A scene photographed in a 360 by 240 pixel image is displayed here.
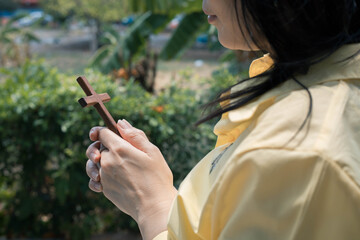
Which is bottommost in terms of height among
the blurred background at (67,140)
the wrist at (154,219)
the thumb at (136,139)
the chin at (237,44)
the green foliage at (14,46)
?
the green foliage at (14,46)

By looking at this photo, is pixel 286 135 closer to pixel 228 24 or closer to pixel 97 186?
pixel 228 24

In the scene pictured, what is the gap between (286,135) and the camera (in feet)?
2.22

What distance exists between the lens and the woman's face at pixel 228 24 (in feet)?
2.73

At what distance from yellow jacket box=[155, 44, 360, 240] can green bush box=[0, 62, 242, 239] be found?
7.53ft

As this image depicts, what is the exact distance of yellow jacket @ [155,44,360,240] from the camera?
2.15 feet

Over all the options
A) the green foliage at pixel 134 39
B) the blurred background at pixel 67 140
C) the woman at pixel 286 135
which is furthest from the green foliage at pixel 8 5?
the woman at pixel 286 135

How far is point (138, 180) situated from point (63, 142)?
259 centimetres

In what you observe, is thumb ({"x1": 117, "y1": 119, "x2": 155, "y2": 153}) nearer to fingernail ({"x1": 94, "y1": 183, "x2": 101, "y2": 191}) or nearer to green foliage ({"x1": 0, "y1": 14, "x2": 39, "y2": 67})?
fingernail ({"x1": 94, "y1": 183, "x2": 101, "y2": 191})

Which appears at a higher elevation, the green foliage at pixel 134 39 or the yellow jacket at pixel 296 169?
the yellow jacket at pixel 296 169

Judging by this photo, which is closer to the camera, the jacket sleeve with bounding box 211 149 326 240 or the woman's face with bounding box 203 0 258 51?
the jacket sleeve with bounding box 211 149 326 240

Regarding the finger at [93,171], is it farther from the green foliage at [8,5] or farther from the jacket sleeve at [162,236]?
the green foliage at [8,5]

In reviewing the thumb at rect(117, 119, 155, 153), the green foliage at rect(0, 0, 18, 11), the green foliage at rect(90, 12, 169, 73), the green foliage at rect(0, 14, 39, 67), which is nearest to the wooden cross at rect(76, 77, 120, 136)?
the thumb at rect(117, 119, 155, 153)

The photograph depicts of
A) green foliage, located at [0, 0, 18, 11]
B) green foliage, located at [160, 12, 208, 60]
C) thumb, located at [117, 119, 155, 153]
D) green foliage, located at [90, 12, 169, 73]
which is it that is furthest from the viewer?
green foliage, located at [0, 0, 18, 11]

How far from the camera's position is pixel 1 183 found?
3.73 metres
